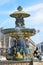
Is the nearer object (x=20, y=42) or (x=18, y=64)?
(x=18, y=64)

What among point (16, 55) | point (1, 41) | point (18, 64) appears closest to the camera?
point (18, 64)

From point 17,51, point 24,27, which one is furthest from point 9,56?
point 24,27

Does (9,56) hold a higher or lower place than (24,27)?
lower

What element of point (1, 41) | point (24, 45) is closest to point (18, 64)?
point (24, 45)

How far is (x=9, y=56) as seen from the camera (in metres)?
28.1

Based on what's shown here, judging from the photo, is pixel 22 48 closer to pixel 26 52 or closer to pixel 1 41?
pixel 26 52

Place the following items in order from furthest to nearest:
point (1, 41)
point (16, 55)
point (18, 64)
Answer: point (1, 41) → point (16, 55) → point (18, 64)

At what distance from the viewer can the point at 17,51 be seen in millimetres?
27922

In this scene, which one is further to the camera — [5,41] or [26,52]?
[5,41]

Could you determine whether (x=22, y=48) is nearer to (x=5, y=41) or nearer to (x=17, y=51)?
(x=17, y=51)

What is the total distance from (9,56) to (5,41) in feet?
184

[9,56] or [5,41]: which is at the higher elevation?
[5,41]

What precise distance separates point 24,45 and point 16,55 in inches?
76.9

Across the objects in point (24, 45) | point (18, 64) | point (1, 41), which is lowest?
point (18, 64)
